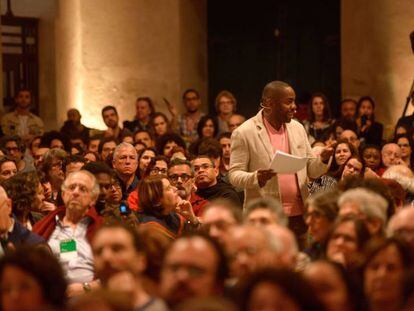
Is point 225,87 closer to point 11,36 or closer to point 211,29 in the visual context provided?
point 211,29

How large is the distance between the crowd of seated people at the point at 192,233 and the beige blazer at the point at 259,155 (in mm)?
351

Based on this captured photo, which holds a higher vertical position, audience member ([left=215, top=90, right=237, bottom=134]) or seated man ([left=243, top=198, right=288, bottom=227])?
audience member ([left=215, top=90, right=237, bottom=134])

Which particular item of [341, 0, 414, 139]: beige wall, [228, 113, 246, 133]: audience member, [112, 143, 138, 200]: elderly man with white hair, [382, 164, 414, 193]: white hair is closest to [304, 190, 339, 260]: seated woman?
[382, 164, 414, 193]: white hair

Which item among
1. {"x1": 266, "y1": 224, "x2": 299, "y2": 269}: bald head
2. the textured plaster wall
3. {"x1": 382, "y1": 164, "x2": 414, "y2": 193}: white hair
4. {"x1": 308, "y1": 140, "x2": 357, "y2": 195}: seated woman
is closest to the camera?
{"x1": 266, "y1": 224, "x2": 299, "y2": 269}: bald head

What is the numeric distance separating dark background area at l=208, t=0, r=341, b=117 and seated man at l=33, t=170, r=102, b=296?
7.81m

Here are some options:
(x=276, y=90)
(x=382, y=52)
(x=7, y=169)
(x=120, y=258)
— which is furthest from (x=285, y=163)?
(x=382, y=52)

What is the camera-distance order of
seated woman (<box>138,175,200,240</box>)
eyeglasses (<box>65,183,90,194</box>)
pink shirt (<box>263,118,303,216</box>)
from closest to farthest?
1. eyeglasses (<box>65,183,90,194</box>)
2. seated woman (<box>138,175,200,240</box>)
3. pink shirt (<box>263,118,303,216</box>)

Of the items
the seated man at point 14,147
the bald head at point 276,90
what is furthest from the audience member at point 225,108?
the bald head at point 276,90

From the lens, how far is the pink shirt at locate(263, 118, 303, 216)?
8.67 metres

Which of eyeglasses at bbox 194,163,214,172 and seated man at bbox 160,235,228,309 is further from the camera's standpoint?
eyeglasses at bbox 194,163,214,172

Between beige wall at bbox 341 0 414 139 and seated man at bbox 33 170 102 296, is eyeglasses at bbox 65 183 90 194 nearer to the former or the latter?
seated man at bbox 33 170 102 296

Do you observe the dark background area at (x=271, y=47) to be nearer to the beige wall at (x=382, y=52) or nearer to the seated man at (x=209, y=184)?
the beige wall at (x=382, y=52)

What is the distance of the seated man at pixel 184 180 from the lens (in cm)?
938

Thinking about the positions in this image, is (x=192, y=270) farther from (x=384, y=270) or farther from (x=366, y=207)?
(x=366, y=207)
